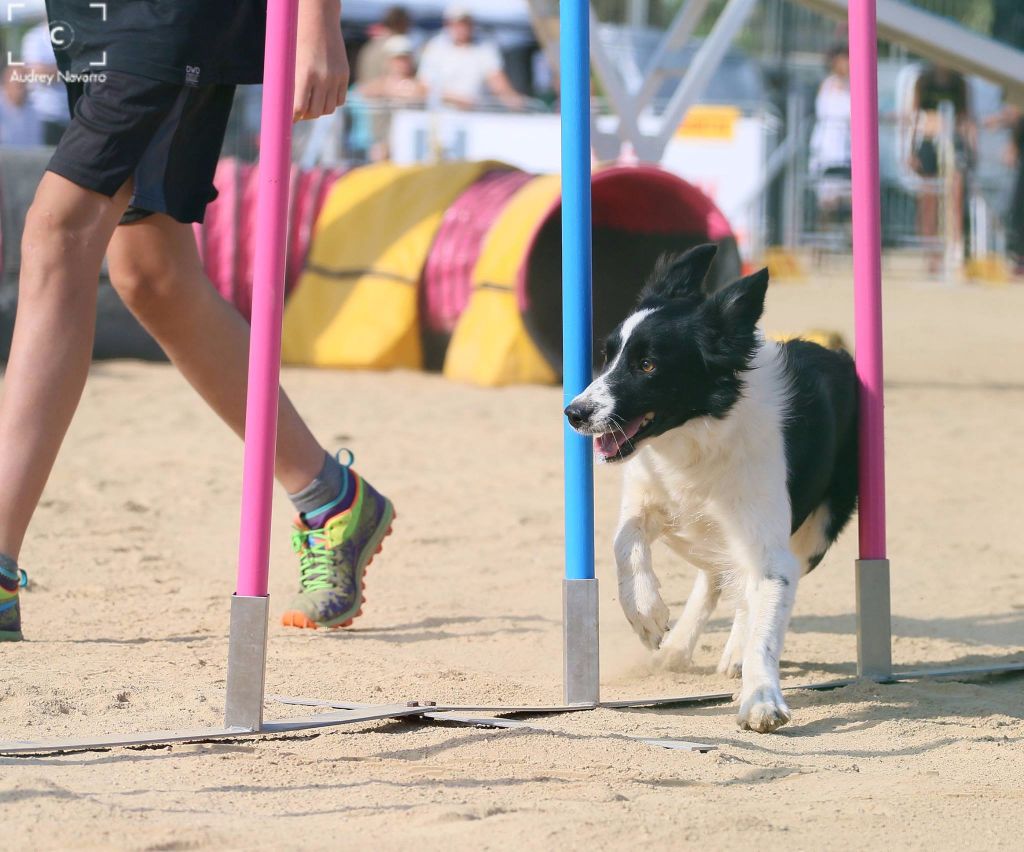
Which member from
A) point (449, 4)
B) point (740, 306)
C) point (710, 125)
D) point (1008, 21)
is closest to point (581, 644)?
point (740, 306)

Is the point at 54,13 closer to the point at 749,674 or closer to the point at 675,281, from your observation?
the point at 675,281

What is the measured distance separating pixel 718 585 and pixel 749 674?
0.49 meters

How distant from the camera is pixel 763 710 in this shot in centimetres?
287

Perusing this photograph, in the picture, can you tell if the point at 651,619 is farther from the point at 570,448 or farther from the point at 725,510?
the point at 570,448

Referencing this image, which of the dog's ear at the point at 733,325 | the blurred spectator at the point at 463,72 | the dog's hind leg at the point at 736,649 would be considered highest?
the blurred spectator at the point at 463,72

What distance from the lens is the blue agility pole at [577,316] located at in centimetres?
291

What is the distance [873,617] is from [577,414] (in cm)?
83

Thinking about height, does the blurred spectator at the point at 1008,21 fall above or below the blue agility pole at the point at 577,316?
above

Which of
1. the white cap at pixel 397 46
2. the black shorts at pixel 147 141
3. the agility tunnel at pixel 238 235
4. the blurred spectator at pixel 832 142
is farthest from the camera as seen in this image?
the blurred spectator at pixel 832 142

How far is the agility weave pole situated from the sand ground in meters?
0.05

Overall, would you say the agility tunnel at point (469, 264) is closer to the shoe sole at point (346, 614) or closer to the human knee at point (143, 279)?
the shoe sole at point (346, 614)

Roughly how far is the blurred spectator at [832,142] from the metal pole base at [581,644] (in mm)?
14332

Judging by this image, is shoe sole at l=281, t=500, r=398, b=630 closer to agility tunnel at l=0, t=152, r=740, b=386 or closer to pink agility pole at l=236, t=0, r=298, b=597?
pink agility pole at l=236, t=0, r=298, b=597

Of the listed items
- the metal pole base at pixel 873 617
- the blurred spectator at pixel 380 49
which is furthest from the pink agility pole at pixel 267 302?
the blurred spectator at pixel 380 49
